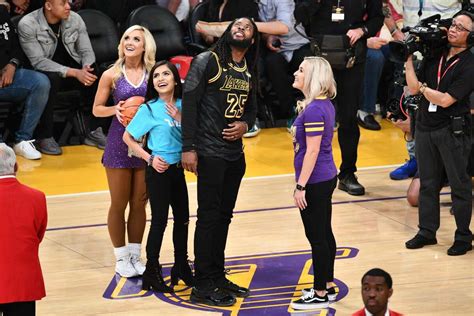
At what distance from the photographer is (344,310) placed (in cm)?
776

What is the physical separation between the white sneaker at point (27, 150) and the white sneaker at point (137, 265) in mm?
3527

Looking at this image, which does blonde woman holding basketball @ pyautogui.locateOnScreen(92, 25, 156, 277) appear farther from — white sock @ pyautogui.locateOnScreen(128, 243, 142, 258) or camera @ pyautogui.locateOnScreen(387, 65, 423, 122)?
camera @ pyautogui.locateOnScreen(387, 65, 423, 122)

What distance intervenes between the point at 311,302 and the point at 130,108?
1.86m

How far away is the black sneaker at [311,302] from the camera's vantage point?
779 centimetres

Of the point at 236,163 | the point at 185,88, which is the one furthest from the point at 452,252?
the point at 185,88

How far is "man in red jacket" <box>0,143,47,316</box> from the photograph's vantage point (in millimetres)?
6312

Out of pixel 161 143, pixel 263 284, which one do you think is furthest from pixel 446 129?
pixel 161 143

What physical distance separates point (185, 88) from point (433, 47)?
87.5 inches

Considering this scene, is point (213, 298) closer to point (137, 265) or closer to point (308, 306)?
point (308, 306)

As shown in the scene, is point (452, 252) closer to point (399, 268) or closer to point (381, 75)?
point (399, 268)

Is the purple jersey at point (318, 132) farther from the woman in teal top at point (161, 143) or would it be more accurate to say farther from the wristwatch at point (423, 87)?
the wristwatch at point (423, 87)

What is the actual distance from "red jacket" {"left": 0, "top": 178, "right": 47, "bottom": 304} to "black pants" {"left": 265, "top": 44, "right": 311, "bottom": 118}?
21.8 feet

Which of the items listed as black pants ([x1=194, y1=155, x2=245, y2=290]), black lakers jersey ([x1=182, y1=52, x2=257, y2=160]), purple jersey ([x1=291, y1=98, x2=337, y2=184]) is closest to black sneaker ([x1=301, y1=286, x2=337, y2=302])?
black pants ([x1=194, y1=155, x2=245, y2=290])

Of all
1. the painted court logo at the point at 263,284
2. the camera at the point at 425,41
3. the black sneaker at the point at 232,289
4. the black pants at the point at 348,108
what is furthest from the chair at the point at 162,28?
the black sneaker at the point at 232,289
